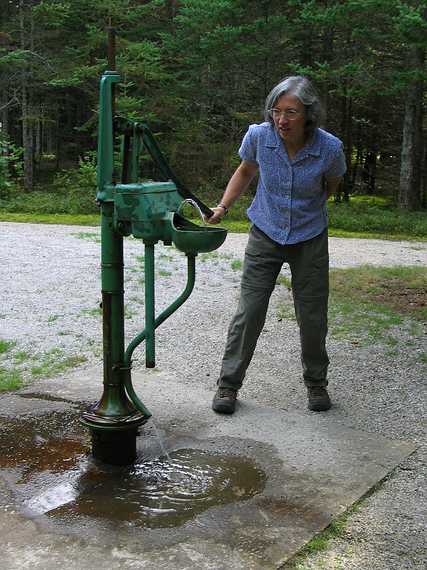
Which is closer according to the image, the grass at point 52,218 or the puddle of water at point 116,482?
the puddle of water at point 116,482

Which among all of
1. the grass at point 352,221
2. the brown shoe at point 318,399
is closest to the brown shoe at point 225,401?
the brown shoe at point 318,399

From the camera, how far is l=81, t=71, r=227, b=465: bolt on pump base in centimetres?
255

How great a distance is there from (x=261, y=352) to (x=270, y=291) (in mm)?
1307

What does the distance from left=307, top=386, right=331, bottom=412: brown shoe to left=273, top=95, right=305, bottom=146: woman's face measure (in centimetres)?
125

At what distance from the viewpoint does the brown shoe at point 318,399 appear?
3.56 metres

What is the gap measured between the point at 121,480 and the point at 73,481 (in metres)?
0.18

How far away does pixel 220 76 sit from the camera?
20.1 metres

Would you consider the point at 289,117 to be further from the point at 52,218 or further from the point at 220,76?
the point at 220,76

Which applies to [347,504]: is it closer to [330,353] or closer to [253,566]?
[253,566]

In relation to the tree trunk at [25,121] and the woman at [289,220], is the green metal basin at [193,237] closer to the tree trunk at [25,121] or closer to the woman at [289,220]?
the woman at [289,220]

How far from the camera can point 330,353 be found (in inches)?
183

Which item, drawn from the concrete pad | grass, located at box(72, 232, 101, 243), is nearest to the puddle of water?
the concrete pad

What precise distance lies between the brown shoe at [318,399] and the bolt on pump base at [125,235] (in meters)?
1.08

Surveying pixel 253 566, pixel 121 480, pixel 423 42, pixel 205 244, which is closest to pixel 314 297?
pixel 205 244
